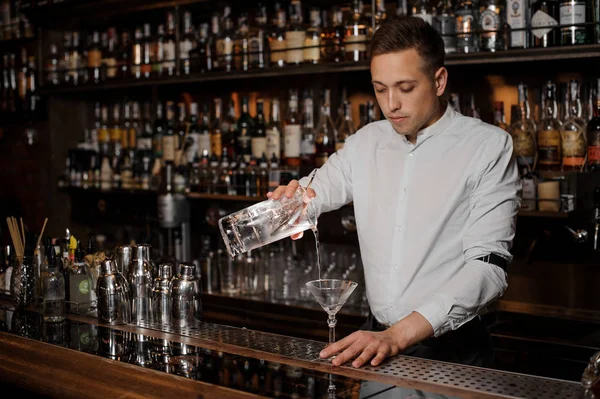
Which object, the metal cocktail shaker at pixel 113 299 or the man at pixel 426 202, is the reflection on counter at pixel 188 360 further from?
the man at pixel 426 202

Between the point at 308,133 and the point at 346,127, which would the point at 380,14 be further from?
the point at 308,133

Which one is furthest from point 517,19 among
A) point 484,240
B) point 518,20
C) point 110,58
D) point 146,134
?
point 110,58

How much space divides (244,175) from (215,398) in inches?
82.6

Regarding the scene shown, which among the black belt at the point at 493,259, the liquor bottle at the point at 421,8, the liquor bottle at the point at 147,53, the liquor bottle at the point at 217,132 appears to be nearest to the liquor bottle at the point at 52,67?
the liquor bottle at the point at 147,53

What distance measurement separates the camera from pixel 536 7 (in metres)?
2.79

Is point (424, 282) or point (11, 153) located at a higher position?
point (11, 153)

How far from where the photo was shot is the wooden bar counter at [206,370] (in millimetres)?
1525

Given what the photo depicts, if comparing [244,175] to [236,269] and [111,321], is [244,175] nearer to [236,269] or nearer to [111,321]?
[236,269]

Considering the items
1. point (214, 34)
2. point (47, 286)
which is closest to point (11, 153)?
point (214, 34)

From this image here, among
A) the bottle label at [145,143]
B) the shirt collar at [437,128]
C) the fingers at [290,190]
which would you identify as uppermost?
the bottle label at [145,143]

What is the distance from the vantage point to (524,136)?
2.92m

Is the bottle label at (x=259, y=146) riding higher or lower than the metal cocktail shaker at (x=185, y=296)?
higher

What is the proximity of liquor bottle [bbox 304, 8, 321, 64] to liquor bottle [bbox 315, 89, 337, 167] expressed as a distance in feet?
0.56

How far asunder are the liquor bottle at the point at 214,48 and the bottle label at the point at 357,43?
74 centimetres
